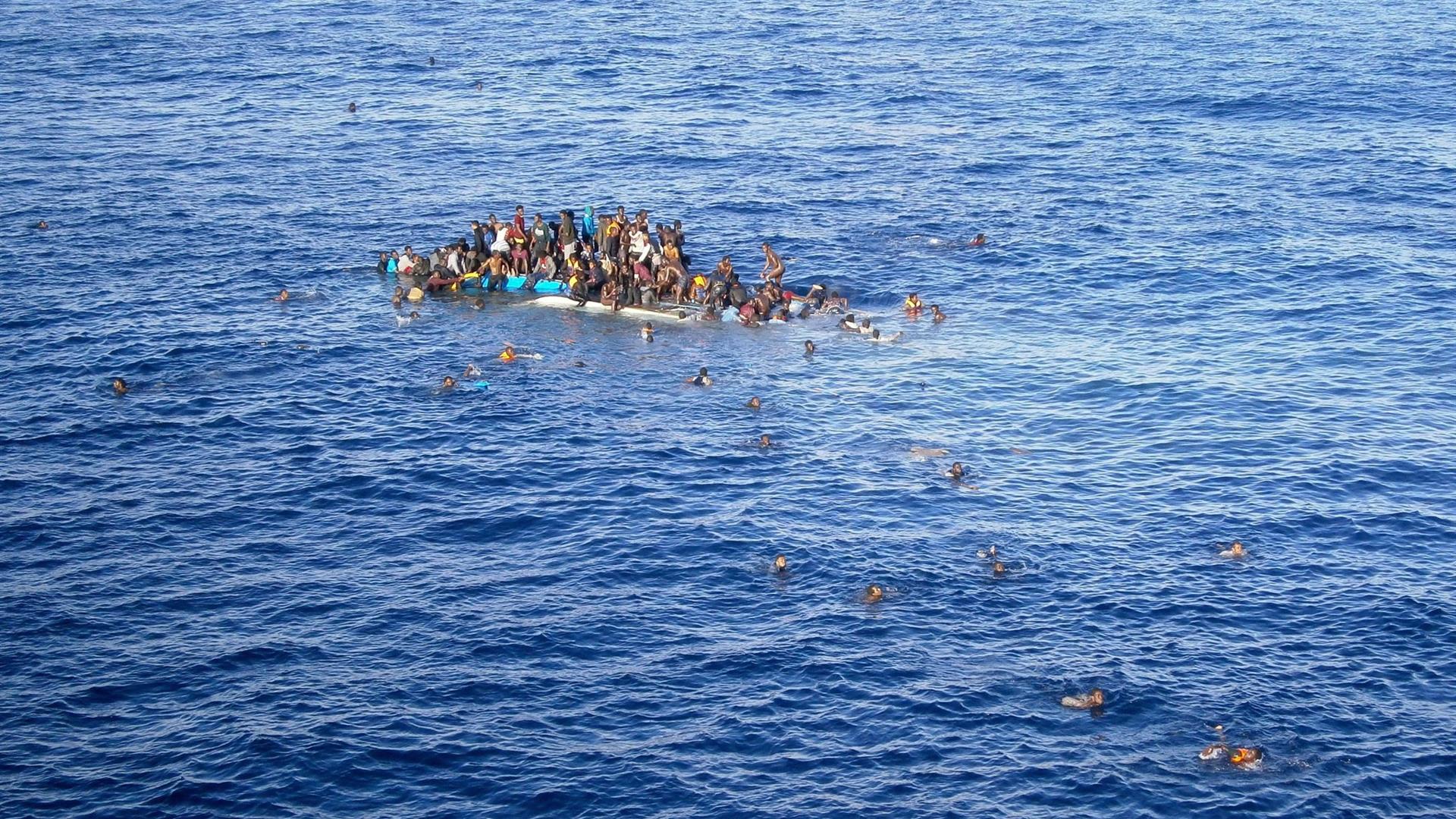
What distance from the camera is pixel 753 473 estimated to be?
4781cm

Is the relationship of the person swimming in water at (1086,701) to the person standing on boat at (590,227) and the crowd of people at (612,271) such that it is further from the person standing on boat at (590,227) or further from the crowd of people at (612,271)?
the person standing on boat at (590,227)

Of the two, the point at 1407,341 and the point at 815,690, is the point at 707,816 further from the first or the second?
the point at 1407,341

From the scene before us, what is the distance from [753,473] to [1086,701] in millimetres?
14941

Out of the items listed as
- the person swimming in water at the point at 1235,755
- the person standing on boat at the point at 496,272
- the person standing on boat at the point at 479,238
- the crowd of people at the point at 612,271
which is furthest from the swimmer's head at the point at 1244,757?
the person standing on boat at the point at 479,238

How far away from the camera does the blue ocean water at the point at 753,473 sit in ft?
113

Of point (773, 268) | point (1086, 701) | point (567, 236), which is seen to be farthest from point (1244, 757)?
point (567, 236)

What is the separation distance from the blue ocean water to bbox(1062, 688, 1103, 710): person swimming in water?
39 centimetres

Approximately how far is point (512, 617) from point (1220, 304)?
3369 cm

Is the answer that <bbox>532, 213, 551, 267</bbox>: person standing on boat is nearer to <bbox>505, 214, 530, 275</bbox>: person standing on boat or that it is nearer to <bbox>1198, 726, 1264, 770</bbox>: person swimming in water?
<bbox>505, 214, 530, 275</bbox>: person standing on boat

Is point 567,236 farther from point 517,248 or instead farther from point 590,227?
point 517,248

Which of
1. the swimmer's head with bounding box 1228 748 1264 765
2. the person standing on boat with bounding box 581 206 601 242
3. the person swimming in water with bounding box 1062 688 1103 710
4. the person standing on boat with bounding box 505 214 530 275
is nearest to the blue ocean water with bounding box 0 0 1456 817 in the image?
the swimmer's head with bounding box 1228 748 1264 765

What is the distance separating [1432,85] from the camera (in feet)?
295

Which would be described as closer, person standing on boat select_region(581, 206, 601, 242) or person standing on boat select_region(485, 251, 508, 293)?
person standing on boat select_region(485, 251, 508, 293)

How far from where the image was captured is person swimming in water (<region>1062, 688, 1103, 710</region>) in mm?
35406
